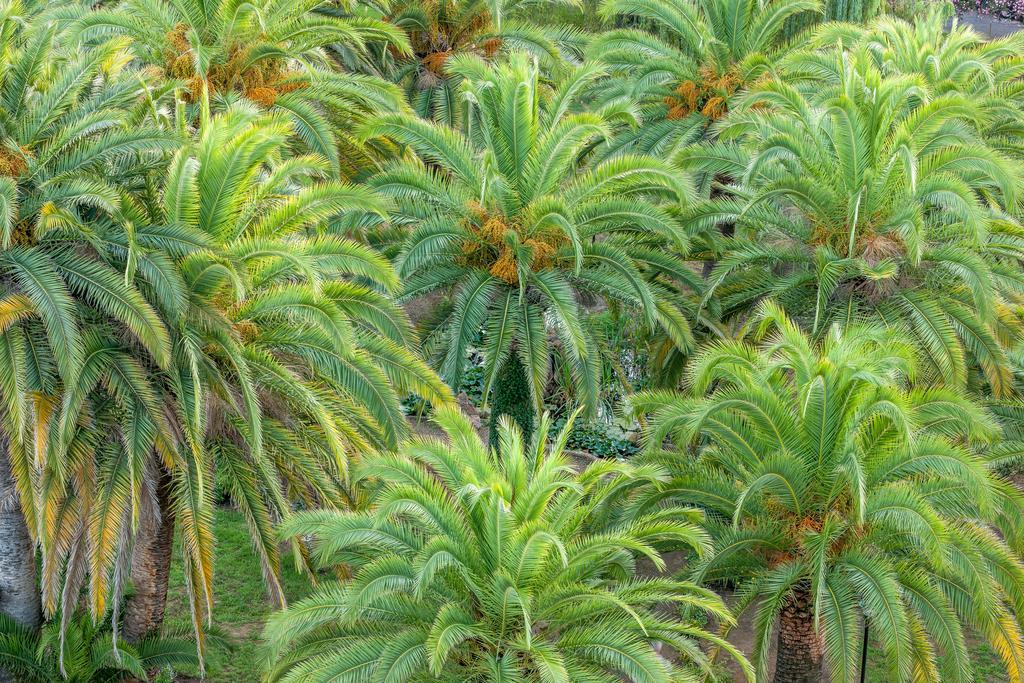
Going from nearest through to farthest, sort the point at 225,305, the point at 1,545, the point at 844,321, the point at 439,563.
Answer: the point at 439,563, the point at 225,305, the point at 1,545, the point at 844,321

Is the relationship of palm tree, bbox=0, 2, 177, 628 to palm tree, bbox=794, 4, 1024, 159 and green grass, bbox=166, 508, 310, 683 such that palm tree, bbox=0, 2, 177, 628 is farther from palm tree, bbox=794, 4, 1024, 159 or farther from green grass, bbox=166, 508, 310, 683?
palm tree, bbox=794, 4, 1024, 159

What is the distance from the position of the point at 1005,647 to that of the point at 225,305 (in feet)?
25.7

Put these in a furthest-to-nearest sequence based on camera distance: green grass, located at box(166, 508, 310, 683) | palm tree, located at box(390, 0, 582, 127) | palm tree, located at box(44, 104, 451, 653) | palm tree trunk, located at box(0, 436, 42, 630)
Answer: palm tree, located at box(390, 0, 582, 127), green grass, located at box(166, 508, 310, 683), palm tree trunk, located at box(0, 436, 42, 630), palm tree, located at box(44, 104, 451, 653)

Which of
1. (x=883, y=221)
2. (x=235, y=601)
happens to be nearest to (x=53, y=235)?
(x=235, y=601)

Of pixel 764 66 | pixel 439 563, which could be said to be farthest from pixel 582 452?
pixel 439 563

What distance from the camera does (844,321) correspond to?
1335 centimetres

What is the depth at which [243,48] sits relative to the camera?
14.8m

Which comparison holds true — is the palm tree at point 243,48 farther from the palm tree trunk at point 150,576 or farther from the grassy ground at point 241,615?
the grassy ground at point 241,615

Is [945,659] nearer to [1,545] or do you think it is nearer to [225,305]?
[225,305]

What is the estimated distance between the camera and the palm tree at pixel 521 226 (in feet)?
43.0

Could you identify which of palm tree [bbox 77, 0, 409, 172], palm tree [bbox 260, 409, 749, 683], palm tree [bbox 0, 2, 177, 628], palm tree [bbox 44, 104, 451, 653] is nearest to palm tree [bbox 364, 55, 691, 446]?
palm tree [bbox 44, 104, 451, 653]

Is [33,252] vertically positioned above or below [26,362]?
above

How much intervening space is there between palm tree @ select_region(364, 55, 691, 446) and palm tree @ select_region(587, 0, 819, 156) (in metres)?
3.60

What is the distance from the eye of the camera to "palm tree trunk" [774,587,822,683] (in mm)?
11375
